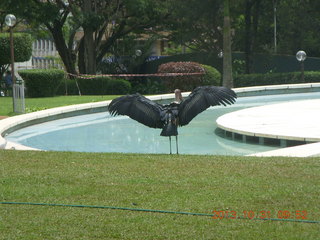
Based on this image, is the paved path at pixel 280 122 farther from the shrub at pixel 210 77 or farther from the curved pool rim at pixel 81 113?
the shrub at pixel 210 77

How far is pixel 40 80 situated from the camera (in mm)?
22578

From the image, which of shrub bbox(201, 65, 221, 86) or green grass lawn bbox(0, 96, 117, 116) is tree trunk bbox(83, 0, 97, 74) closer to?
shrub bbox(201, 65, 221, 86)

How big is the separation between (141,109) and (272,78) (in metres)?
19.6

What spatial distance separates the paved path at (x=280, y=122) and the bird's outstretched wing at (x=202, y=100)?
1.44 m

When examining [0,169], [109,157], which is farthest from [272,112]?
[0,169]

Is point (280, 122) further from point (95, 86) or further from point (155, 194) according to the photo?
point (95, 86)

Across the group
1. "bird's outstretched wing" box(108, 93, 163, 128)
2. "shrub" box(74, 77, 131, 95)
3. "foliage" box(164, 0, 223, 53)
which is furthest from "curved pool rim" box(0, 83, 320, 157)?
"foliage" box(164, 0, 223, 53)

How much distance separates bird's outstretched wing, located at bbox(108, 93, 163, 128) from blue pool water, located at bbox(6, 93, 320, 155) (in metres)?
3.04

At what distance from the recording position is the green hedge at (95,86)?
25.4m

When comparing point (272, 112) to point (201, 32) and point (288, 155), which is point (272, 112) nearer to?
point (288, 155)

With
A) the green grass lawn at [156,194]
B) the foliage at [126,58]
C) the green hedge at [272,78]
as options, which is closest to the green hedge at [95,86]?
the foliage at [126,58]

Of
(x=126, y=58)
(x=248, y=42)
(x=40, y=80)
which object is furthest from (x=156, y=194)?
(x=126, y=58)

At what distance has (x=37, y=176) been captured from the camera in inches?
276

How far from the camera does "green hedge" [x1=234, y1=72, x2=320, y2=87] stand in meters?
26.5
